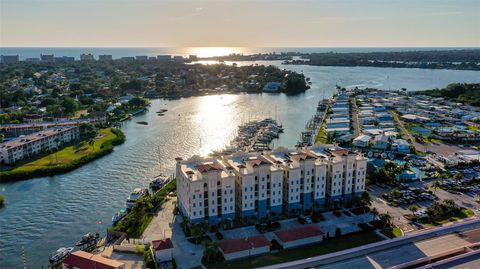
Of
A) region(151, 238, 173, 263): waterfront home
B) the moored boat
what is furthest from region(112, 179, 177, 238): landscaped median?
region(151, 238, 173, 263): waterfront home

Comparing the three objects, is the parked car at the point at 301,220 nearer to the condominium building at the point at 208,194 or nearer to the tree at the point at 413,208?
the condominium building at the point at 208,194

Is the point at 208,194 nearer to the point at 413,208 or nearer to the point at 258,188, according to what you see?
the point at 258,188

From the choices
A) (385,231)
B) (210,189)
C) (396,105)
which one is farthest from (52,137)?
(396,105)

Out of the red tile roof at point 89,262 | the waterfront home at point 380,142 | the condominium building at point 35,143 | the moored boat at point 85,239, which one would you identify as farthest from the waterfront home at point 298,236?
the condominium building at point 35,143

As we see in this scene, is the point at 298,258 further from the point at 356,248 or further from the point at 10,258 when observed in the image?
the point at 10,258

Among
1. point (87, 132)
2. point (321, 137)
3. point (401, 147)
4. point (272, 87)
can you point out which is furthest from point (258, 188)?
point (272, 87)

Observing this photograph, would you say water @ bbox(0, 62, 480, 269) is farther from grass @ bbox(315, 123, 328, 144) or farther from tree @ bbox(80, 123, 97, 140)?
tree @ bbox(80, 123, 97, 140)
